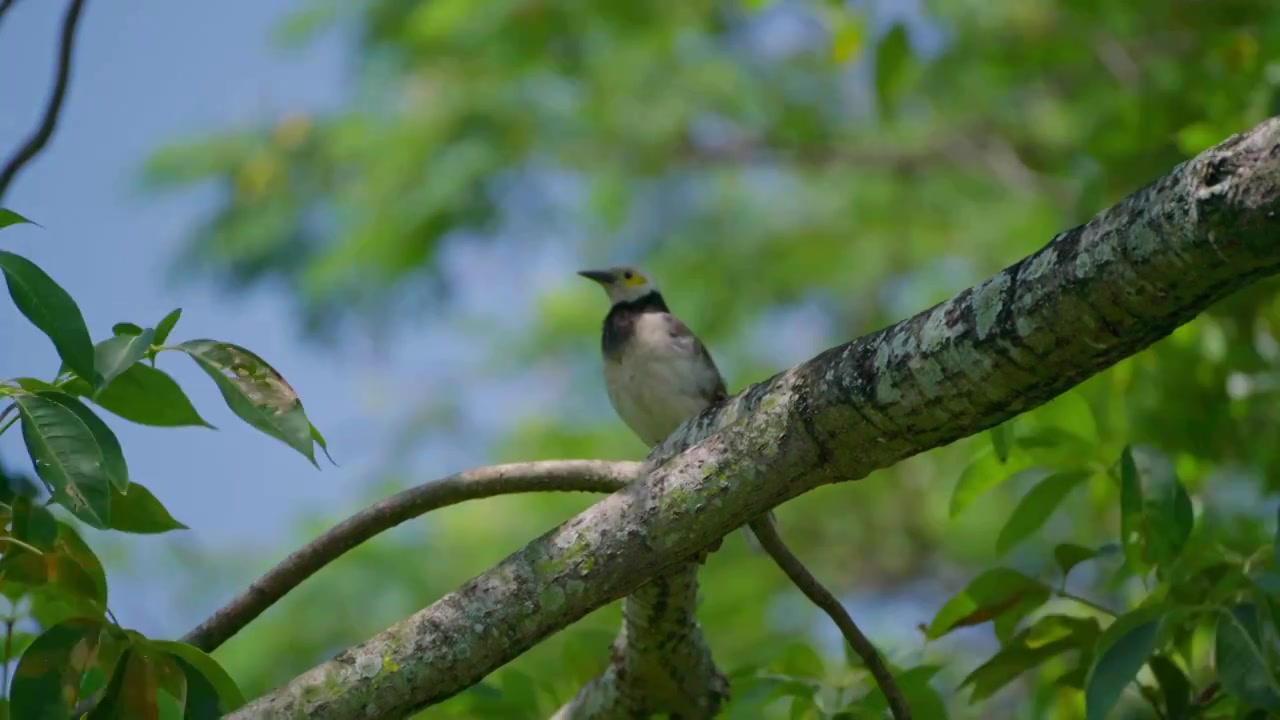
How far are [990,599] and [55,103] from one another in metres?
2.32

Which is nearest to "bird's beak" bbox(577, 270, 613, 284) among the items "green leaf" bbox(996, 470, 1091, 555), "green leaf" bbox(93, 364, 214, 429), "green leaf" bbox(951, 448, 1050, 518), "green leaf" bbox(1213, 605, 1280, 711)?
"green leaf" bbox(951, 448, 1050, 518)

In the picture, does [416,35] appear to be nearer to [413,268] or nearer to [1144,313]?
[413,268]

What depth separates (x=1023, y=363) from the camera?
1.94 m

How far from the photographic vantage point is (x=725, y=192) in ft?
31.5

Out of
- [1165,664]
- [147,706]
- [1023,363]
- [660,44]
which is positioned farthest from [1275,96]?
[660,44]

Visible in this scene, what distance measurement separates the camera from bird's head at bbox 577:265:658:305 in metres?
6.05

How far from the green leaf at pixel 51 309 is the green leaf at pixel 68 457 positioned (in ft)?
0.37

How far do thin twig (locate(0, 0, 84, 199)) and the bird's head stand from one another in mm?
3072

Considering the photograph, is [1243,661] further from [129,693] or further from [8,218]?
[8,218]

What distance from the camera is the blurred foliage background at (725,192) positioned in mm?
6527

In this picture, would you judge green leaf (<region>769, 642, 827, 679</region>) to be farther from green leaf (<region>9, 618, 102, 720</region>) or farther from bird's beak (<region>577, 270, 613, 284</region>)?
bird's beak (<region>577, 270, 613, 284</region>)

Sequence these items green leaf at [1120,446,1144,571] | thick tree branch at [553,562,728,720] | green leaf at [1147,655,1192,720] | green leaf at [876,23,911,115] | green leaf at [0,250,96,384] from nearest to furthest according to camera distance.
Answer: green leaf at [0,250,96,384] < green leaf at [1120,446,1144,571] < green leaf at [1147,655,1192,720] < thick tree branch at [553,562,728,720] < green leaf at [876,23,911,115]

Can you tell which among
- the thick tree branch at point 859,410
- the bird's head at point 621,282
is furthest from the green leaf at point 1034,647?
the bird's head at point 621,282

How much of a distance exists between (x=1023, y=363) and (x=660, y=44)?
20.9 ft
